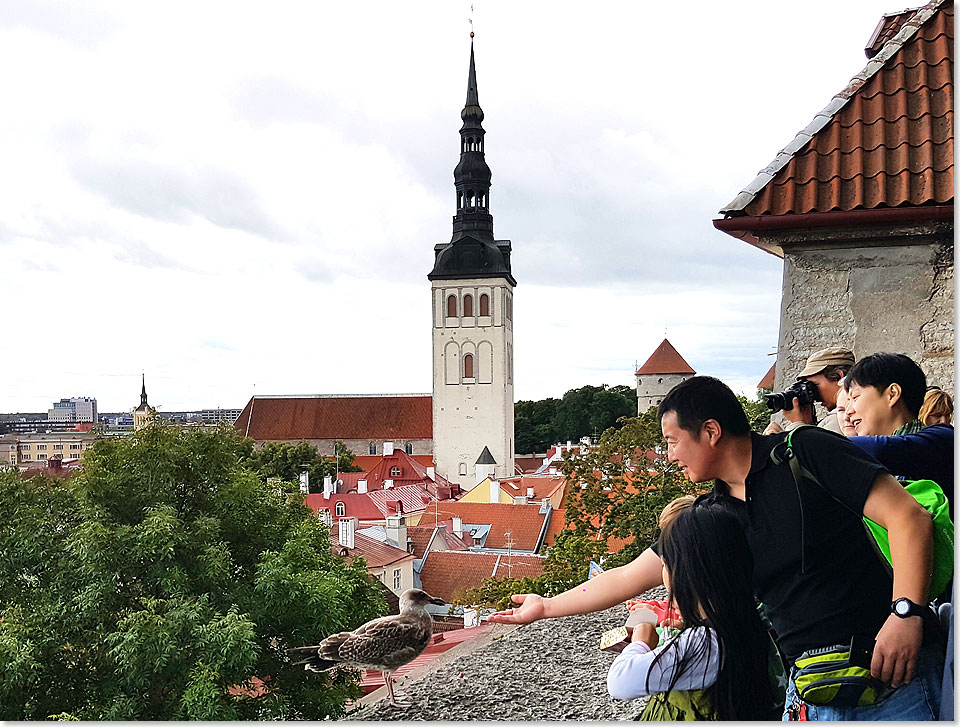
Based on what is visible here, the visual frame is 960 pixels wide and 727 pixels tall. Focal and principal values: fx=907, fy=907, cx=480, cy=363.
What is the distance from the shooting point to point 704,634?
138 centimetres

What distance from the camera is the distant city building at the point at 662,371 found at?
11.0 ft

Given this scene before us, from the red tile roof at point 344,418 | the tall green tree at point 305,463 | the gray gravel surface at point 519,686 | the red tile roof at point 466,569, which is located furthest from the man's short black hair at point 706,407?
Answer: the red tile roof at point 344,418

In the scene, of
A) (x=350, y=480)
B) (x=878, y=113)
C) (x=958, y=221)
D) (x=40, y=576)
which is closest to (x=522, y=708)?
(x=958, y=221)

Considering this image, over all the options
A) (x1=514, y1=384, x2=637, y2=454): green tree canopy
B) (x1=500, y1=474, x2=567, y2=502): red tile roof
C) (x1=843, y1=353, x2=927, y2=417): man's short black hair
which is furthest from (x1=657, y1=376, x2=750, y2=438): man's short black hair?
(x1=500, y1=474, x2=567, y2=502): red tile roof

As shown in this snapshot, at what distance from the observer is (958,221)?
220 centimetres

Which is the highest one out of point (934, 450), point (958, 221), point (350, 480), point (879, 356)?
point (958, 221)

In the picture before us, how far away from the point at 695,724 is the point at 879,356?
0.78m

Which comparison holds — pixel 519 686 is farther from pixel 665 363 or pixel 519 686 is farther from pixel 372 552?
pixel 372 552

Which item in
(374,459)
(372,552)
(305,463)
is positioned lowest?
(374,459)

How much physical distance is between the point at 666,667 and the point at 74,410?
11.8 feet

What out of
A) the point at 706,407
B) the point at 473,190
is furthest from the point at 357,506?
the point at 706,407

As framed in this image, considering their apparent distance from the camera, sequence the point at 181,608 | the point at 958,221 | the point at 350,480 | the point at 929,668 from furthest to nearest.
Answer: the point at 350,480
the point at 181,608
the point at 958,221
the point at 929,668

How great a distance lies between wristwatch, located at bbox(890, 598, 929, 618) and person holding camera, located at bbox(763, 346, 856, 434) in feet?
1.54

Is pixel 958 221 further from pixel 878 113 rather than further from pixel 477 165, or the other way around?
pixel 477 165
